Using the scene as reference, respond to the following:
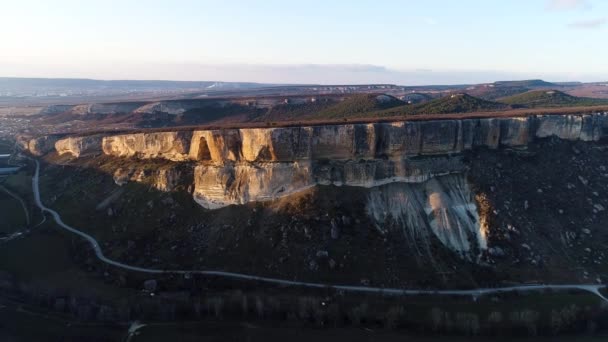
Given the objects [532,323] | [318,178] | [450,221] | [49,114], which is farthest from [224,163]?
[49,114]

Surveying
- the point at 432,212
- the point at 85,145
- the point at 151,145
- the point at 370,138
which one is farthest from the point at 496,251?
the point at 85,145

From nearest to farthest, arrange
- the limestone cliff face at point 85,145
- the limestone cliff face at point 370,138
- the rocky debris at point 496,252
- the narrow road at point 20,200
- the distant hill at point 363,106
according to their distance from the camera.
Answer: the rocky debris at point 496,252, the limestone cliff face at point 370,138, the narrow road at point 20,200, the limestone cliff face at point 85,145, the distant hill at point 363,106

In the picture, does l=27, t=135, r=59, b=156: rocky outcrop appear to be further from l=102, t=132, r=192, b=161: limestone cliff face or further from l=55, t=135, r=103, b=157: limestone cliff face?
l=102, t=132, r=192, b=161: limestone cliff face

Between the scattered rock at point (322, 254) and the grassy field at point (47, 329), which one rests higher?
the scattered rock at point (322, 254)

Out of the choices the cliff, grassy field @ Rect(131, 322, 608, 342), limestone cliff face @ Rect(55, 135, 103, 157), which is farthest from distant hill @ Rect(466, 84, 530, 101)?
grassy field @ Rect(131, 322, 608, 342)

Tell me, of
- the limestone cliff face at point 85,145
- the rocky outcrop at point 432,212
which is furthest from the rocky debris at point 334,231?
the limestone cliff face at point 85,145

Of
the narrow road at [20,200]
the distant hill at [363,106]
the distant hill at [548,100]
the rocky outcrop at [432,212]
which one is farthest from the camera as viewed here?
the distant hill at [548,100]

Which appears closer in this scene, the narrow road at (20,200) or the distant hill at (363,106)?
the narrow road at (20,200)

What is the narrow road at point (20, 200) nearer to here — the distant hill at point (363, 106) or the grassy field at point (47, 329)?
the grassy field at point (47, 329)

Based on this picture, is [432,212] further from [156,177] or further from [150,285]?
[156,177]

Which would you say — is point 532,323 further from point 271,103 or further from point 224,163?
point 271,103

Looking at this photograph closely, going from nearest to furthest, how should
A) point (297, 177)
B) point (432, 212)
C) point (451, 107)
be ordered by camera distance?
1. point (432, 212)
2. point (297, 177)
3. point (451, 107)
